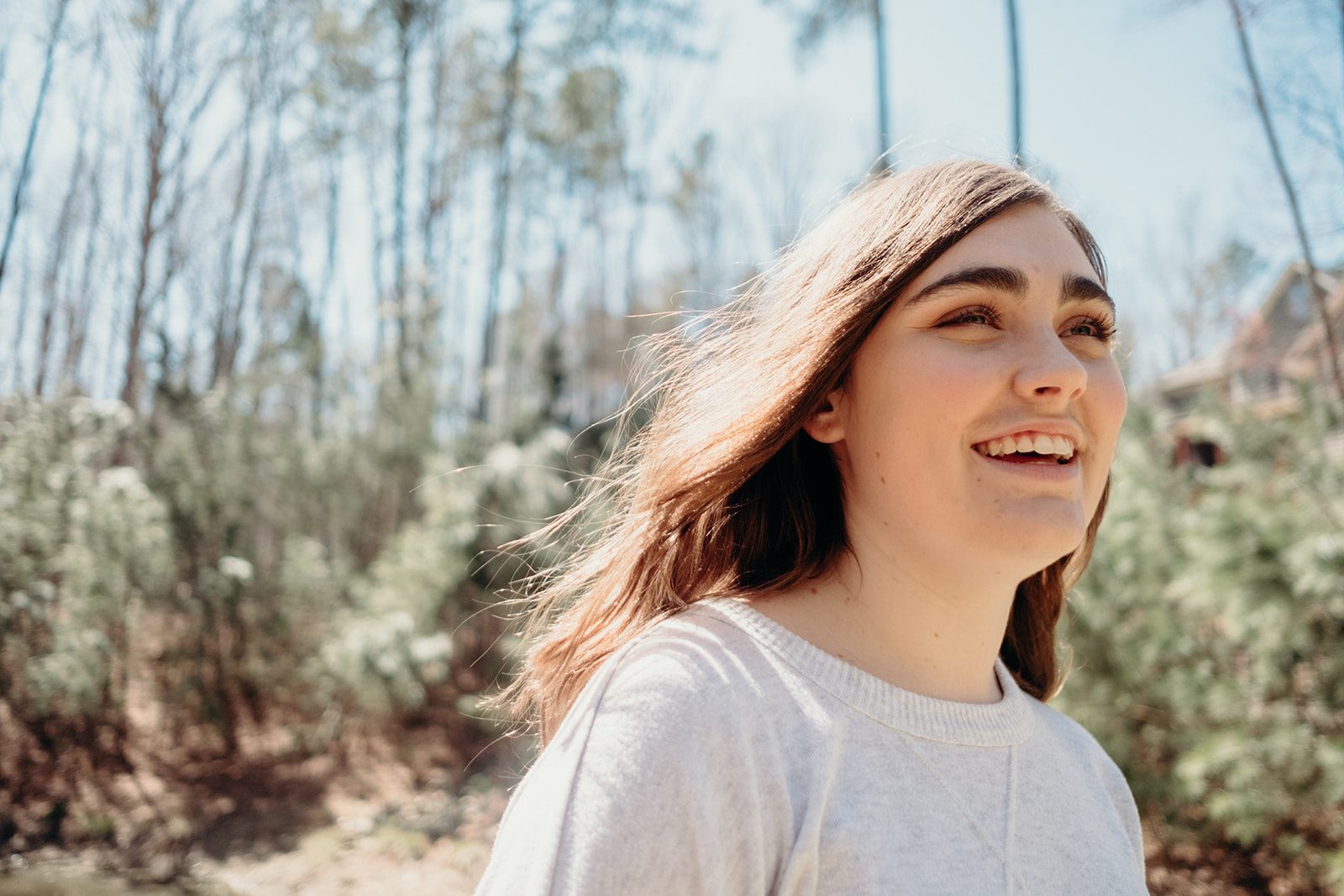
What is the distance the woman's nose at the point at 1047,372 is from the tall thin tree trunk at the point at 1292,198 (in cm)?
312

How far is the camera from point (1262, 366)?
5.89 m

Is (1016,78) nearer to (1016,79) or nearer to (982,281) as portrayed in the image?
(1016,79)

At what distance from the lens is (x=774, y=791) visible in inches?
32.8

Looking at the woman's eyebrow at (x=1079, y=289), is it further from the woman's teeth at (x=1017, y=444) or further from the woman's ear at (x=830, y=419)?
the woman's ear at (x=830, y=419)

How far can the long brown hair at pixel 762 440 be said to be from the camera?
1.12 m

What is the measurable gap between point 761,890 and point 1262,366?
6700 mm

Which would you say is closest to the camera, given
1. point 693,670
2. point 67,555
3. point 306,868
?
point 693,670

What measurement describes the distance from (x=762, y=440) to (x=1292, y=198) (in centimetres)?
340

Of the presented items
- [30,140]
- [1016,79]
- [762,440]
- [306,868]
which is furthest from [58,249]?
[1016,79]

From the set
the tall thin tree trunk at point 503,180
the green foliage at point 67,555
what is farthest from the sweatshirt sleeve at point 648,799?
the tall thin tree trunk at point 503,180

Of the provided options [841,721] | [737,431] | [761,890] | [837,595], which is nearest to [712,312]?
[737,431]

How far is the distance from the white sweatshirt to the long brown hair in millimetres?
165

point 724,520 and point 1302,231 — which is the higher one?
point 1302,231

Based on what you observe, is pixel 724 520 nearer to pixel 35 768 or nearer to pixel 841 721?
pixel 841 721
